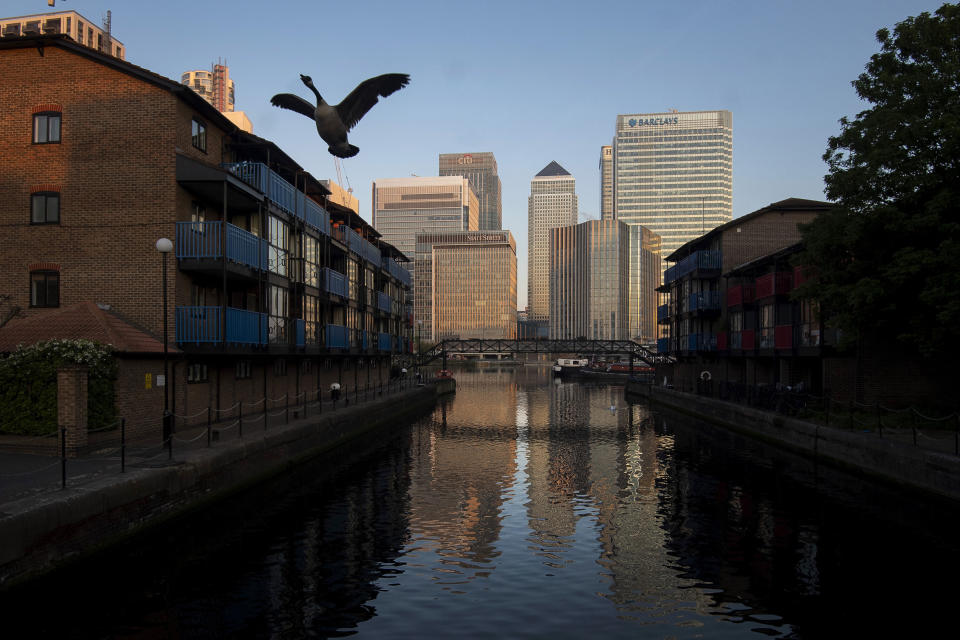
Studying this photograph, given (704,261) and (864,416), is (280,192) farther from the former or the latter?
(704,261)

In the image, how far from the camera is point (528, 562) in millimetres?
14219

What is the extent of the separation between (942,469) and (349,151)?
1996cm

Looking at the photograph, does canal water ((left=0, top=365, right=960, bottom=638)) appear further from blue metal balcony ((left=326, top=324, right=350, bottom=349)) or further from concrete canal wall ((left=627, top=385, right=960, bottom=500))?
blue metal balcony ((left=326, top=324, right=350, bottom=349))

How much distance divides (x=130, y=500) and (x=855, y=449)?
22550 millimetres

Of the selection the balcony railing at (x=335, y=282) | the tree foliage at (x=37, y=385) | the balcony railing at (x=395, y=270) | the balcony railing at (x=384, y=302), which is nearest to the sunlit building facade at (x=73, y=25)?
the balcony railing at (x=395, y=270)

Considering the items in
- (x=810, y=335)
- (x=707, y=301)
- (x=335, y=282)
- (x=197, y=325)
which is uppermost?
(x=335, y=282)

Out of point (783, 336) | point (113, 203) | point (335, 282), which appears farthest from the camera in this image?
point (335, 282)

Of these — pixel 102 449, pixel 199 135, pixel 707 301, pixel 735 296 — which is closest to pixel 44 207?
pixel 199 135

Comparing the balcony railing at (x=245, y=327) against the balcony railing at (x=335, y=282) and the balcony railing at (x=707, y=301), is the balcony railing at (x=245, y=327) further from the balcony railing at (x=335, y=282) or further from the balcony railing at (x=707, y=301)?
the balcony railing at (x=707, y=301)

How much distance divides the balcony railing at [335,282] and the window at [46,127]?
1565cm

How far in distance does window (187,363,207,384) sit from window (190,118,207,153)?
859cm

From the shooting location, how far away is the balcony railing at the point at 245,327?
2492cm

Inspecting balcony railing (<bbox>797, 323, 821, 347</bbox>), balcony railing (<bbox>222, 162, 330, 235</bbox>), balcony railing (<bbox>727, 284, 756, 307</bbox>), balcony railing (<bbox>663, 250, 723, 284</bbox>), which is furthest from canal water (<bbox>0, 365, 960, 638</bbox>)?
balcony railing (<bbox>663, 250, 723, 284</bbox>)

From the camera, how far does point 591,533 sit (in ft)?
54.2
